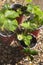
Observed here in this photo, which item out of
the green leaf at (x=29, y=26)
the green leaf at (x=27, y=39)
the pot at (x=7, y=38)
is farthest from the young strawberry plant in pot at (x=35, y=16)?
the pot at (x=7, y=38)

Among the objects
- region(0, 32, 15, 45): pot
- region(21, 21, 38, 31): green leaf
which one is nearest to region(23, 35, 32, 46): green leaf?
region(21, 21, 38, 31): green leaf

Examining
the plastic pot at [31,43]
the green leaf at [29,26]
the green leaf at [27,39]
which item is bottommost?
the plastic pot at [31,43]

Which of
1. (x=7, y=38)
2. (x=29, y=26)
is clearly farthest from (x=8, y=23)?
(x=7, y=38)

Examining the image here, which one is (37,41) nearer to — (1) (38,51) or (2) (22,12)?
(1) (38,51)

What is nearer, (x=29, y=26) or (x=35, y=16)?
(x=29, y=26)

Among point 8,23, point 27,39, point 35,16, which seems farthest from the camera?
point 35,16

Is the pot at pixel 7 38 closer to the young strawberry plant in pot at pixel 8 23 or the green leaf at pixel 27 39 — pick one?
the young strawberry plant in pot at pixel 8 23

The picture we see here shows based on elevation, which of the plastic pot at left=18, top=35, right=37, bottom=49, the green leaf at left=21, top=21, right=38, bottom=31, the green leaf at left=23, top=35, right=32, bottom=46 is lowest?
the plastic pot at left=18, top=35, right=37, bottom=49

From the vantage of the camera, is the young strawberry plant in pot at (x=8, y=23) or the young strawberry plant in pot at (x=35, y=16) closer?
the young strawberry plant in pot at (x=8, y=23)

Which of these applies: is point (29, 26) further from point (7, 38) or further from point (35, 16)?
point (7, 38)

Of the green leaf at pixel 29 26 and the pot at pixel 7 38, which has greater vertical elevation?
the green leaf at pixel 29 26

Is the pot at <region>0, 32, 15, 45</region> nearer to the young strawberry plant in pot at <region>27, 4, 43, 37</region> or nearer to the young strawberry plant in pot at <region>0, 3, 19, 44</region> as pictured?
the young strawberry plant in pot at <region>0, 3, 19, 44</region>
